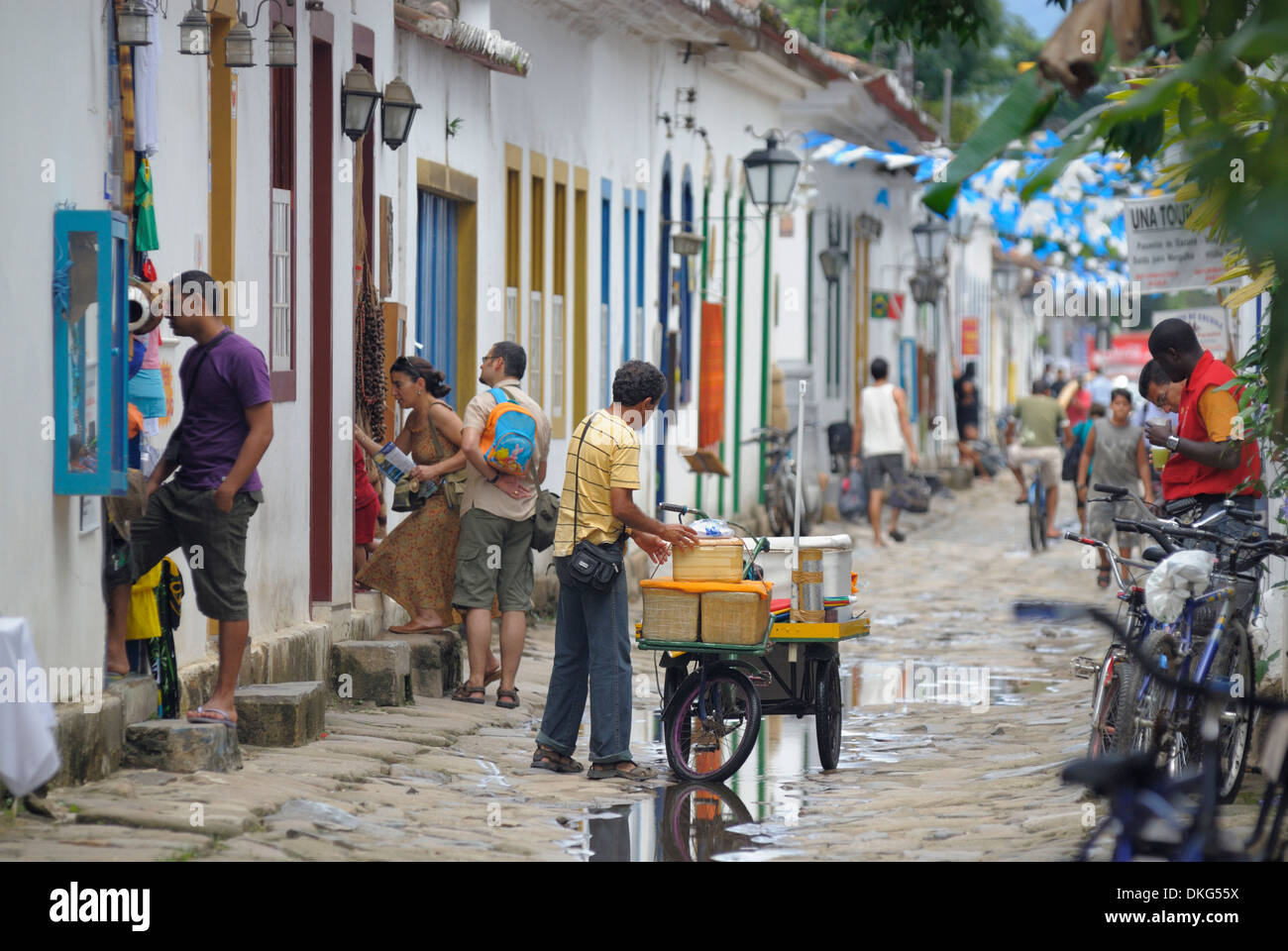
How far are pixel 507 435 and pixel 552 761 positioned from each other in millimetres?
2204

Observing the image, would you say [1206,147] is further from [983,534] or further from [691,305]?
[983,534]

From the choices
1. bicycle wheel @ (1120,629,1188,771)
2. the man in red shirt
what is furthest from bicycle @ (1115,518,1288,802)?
the man in red shirt

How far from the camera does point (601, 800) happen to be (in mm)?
9344

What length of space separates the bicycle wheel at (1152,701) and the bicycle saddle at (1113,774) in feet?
11.5

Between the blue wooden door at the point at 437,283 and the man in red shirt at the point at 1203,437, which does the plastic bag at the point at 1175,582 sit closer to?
the man in red shirt at the point at 1203,437

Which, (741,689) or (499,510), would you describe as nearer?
(741,689)

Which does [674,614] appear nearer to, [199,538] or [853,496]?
[199,538]

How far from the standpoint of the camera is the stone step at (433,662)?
12086mm

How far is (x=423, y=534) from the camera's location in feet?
40.5

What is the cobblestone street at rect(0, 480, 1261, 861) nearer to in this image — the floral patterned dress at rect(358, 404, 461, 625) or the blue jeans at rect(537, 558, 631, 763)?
the blue jeans at rect(537, 558, 631, 763)

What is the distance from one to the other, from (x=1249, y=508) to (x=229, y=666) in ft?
14.4

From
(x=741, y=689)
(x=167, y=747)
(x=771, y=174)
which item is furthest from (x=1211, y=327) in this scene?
(x=167, y=747)

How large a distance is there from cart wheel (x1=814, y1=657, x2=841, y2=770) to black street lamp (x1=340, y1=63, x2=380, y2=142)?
4.28m

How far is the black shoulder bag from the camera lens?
9.56 m
